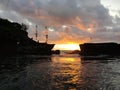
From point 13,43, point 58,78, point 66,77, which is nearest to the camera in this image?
point 58,78

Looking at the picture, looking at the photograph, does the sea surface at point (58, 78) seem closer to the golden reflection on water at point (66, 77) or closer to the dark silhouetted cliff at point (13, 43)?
the golden reflection on water at point (66, 77)

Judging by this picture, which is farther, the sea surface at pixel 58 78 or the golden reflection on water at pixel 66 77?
the golden reflection on water at pixel 66 77

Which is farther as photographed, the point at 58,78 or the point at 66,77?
the point at 66,77

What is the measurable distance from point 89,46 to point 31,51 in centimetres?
2868

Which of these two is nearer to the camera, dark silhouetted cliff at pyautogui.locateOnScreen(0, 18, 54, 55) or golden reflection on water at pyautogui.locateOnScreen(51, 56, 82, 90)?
golden reflection on water at pyautogui.locateOnScreen(51, 56, 82, 90)

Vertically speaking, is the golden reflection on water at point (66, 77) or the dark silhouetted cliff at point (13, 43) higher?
the dark silhouetted cliff at point (13, 43)

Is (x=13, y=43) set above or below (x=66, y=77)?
above

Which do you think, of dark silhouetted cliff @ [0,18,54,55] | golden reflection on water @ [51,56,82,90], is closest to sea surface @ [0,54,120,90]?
golden reflection on water @ [51,56,82,90]

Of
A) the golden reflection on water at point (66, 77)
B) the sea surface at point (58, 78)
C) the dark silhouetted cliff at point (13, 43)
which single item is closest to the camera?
the sea surface at point (58, 78)

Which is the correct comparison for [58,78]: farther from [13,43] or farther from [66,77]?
[13,43]

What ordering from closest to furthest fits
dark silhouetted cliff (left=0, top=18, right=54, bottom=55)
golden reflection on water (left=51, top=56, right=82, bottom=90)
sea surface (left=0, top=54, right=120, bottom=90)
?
sea surface (left=0, top=54, right=120, bottom=90), golden reflection on water (left=51, top=56, right=82, bottom=90), dark silhouetted cliff (left=0, top=18, right=54, bottom=55)

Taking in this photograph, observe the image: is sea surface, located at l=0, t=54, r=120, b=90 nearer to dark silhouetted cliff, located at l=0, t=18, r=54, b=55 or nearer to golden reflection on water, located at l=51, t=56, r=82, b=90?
golden reflection on water, located at l=51, t=56, r=82, b=90

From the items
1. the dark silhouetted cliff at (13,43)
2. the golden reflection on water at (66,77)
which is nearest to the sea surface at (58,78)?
the golden reflection on water at (66,77)

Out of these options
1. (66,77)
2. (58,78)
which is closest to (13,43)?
(66,77)
